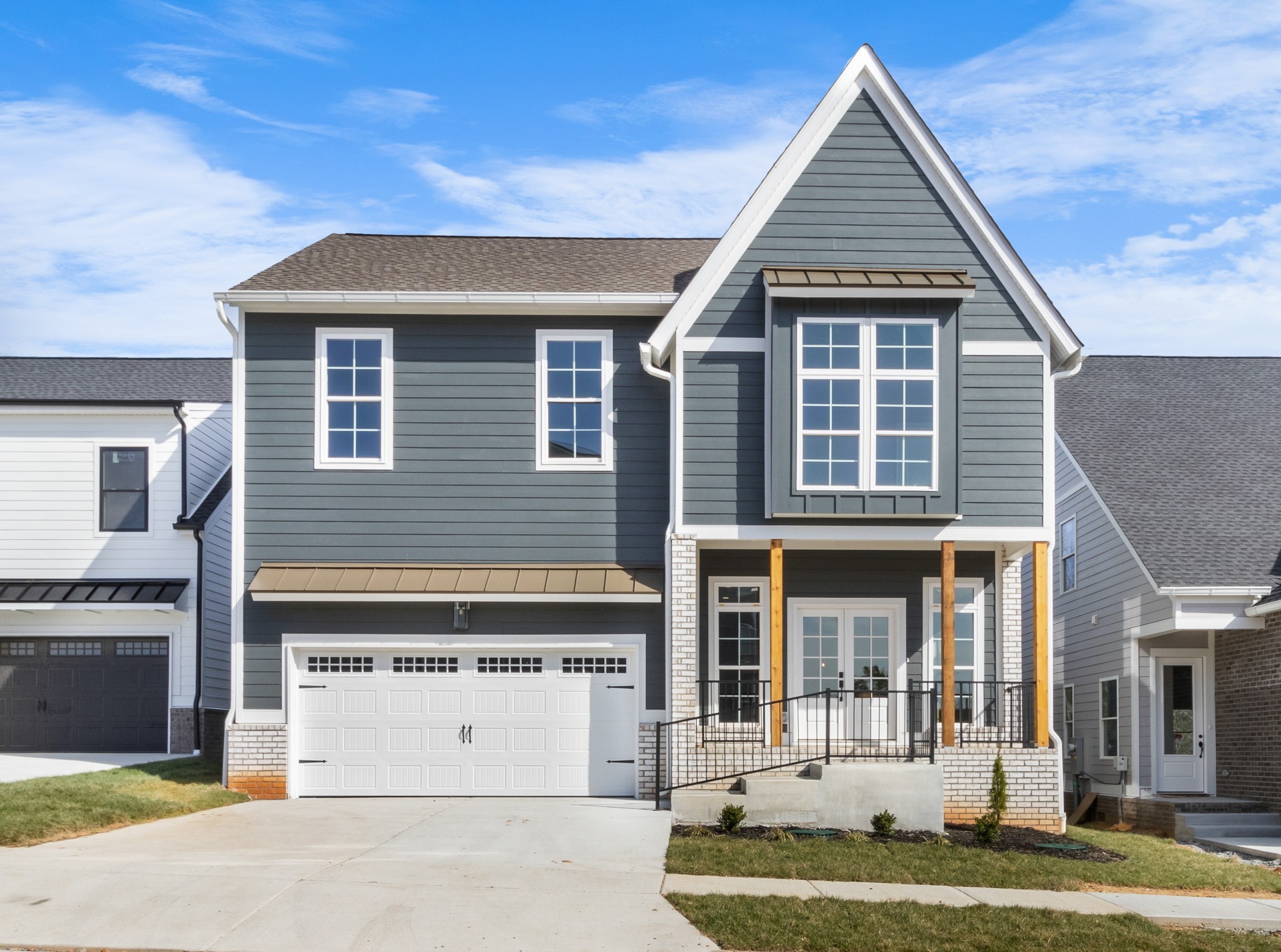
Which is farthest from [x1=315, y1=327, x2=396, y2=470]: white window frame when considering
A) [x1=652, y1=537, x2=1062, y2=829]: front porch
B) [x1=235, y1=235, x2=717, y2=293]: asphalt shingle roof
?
[x1=652, y1=537, x2=1062, y2=829]: front porch

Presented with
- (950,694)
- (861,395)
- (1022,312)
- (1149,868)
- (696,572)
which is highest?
(1022,312)

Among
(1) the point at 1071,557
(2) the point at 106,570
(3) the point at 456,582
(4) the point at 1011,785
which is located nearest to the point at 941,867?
(4) the point at 1011,785

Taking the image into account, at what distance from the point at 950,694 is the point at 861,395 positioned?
3.91m

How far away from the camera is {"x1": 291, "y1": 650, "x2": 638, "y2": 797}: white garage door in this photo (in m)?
17.9

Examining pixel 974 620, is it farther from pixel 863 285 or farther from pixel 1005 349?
pixel 863 285

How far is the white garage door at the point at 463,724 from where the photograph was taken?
17.9 m

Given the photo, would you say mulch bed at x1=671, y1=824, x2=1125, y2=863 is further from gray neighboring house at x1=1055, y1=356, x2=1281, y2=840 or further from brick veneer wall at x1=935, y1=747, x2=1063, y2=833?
gray neighboring house at x1=1055, y1=356, x2=1281, y2=840

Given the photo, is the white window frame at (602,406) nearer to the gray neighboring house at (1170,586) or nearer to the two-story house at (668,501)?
the two-story house at (668,501)

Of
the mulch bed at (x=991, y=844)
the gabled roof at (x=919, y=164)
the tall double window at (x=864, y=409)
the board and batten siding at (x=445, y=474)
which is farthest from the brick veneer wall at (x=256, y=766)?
the tall double window at (x=864, y=409)

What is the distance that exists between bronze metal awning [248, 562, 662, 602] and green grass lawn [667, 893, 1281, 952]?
7.04 m

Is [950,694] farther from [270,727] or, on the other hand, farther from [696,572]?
[270,727]

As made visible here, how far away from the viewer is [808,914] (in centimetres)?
1048

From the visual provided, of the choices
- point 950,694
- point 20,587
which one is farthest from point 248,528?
point 950,694

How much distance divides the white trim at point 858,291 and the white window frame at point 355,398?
5355 mm
